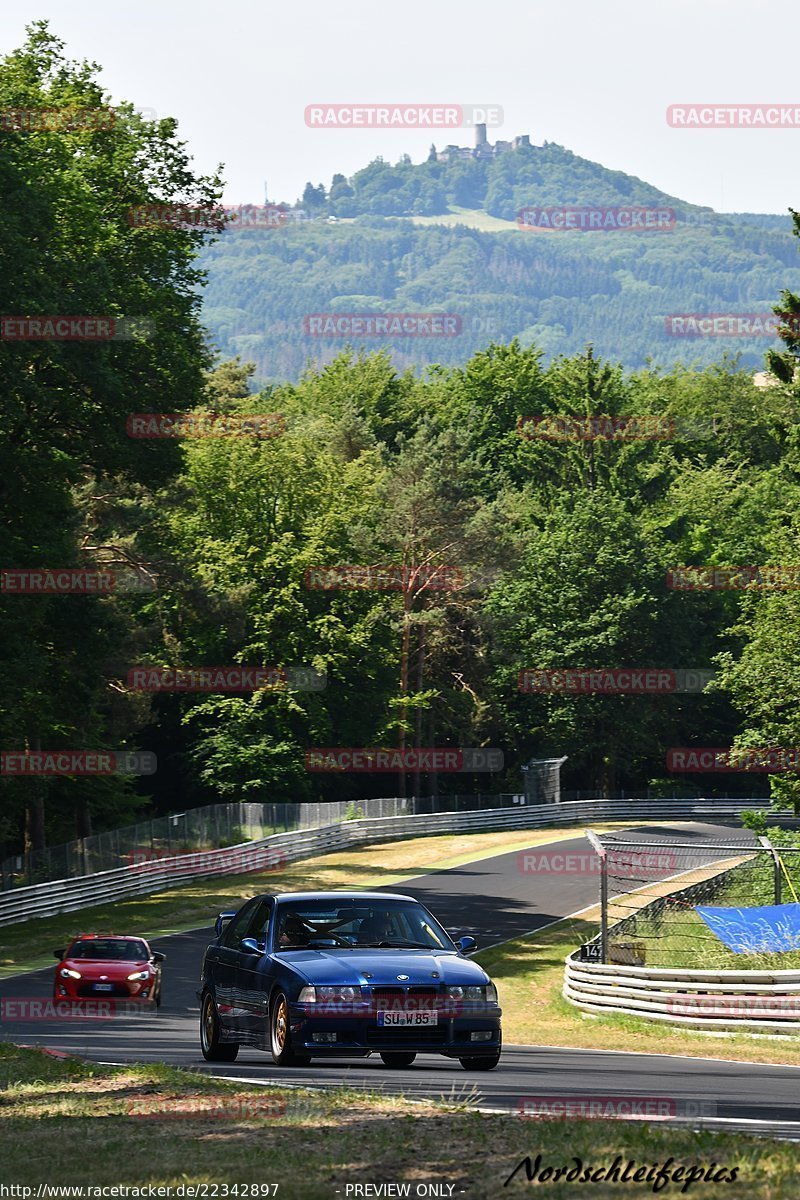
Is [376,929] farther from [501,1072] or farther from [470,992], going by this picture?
[501,1072]

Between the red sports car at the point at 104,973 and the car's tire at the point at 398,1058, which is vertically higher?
the car's tire at the point at 398,1058

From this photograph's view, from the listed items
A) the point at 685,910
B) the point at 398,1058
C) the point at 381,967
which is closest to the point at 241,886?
the point at 685,910

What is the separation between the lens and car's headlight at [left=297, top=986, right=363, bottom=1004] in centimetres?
1330

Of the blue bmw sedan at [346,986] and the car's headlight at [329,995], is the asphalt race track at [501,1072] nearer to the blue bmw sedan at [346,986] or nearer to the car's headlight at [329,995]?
the blue bmw sedan at [346,986]

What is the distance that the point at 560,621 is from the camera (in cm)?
8450

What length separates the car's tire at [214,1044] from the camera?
50.7 ft

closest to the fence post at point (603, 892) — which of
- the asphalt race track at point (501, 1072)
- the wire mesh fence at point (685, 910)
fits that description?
the wire mesh fence at point (685, 910)

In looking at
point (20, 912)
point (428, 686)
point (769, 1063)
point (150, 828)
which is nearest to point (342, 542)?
point (428, 686)

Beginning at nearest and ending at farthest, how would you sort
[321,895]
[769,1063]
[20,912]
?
[321,895] → [769,1063] → [20,912]

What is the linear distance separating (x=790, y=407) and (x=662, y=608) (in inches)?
966

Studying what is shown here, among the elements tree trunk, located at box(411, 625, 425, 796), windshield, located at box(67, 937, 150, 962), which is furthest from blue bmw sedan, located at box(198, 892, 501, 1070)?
tree trunk, located at box(411, 625, 425, 796)

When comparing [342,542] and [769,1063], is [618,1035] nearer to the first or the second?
[769,1063]

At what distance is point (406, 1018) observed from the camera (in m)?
13.3

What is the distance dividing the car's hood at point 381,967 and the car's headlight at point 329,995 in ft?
0.19
